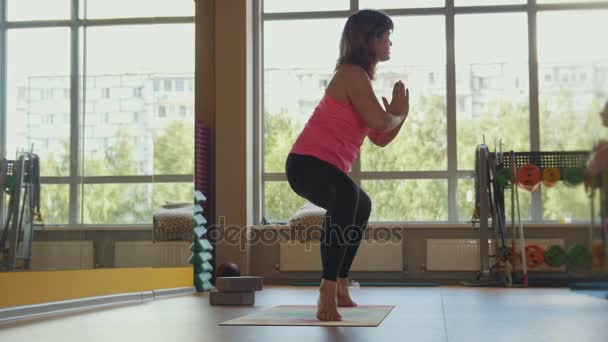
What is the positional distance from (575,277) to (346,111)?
7.79 feet

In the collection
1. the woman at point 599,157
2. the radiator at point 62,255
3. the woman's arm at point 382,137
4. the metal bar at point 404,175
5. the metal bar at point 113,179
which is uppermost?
the woman's arm at point 382,137

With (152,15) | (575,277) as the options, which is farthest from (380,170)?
(575,277)

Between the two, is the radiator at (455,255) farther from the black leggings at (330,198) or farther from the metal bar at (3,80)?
the metal bar at (3,80)

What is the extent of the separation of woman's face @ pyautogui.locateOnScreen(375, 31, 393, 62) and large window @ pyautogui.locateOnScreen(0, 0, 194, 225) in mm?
1453

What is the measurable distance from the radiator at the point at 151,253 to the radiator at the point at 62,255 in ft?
1.27

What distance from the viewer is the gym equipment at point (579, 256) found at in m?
0.30

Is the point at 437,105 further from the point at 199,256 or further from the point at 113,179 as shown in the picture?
the point at 113,179

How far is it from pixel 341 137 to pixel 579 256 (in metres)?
2.39

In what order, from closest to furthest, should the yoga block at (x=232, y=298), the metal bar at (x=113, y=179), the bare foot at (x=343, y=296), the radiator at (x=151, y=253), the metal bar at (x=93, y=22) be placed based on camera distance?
the metal bar at (x=93, y=22) < the bare foot at (x=343, y=296) < the metal bar at (x=113, y=179) < the yoga block at (x=232, y=298) < the radiator at (x=151, y=253)

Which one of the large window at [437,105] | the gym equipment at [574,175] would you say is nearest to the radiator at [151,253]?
the large window at [437,105]

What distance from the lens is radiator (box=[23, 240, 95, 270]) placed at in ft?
10.4

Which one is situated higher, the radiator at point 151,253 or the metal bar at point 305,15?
the metal bar at point 305,15

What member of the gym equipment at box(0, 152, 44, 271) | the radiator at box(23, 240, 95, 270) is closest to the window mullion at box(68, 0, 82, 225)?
the radiator at box(23, 240, 95, 270)

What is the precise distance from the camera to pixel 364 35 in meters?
2.68
